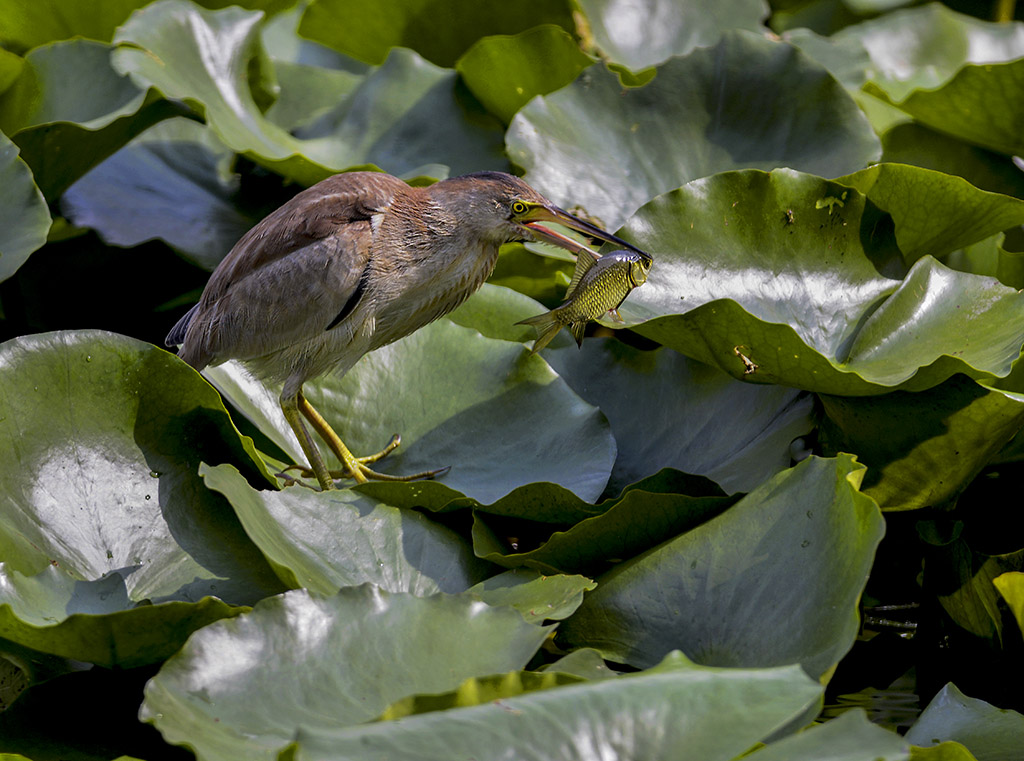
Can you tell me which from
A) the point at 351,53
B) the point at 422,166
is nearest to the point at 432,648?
the point at 422,166

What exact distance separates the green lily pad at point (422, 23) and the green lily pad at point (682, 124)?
0.76m

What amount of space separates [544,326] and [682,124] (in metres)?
0.94

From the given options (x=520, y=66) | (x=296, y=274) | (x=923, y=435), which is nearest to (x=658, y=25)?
(x=520, y=66)

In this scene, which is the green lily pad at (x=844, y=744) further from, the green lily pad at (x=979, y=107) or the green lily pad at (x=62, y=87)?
the green lily pad at (x=62, y=87)

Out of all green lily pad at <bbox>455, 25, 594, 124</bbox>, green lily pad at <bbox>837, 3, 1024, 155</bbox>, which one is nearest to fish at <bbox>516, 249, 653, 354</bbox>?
green lily pad at <bbox>455, 25, 594, 124</bbox>

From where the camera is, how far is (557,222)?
9.02ft

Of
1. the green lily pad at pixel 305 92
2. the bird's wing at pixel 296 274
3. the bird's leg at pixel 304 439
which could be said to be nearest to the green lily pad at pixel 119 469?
the bird's leg at pixel 304 439

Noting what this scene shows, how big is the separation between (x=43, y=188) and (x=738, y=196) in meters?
1.84

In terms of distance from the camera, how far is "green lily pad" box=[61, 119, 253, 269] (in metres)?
3.18

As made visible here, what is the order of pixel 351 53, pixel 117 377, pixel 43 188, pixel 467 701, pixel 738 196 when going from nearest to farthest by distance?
1. pixel 467 701
2. pixel 117 377
3. pixel 738 196
4. pixel 43 188
5. pixel 351 53

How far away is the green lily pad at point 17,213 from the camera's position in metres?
2.44

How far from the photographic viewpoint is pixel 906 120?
348 cm

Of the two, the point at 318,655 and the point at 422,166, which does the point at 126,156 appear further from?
the point at 318,655

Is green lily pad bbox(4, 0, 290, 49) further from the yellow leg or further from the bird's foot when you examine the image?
the bird's foot
